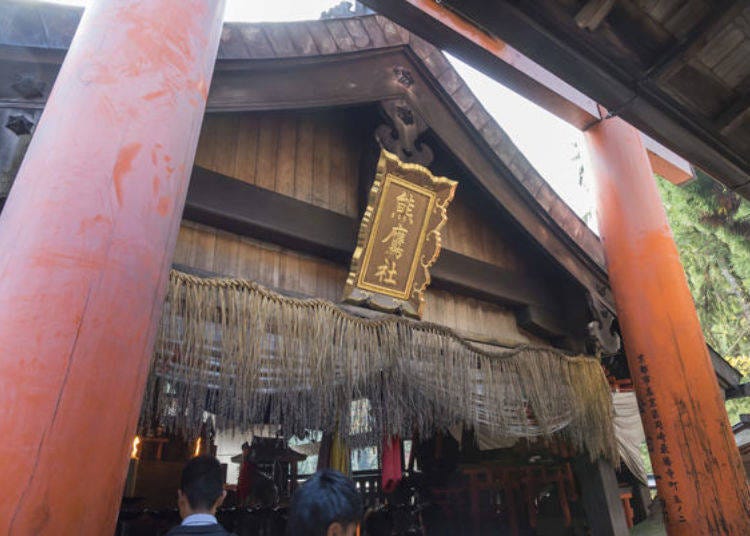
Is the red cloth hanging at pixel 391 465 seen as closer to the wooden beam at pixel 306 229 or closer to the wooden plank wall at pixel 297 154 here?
the wooden beam at pixel 306 229

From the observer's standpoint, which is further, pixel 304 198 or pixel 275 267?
pixel 304 198

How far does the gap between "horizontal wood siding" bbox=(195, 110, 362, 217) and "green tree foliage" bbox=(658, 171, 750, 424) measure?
8.51 meters

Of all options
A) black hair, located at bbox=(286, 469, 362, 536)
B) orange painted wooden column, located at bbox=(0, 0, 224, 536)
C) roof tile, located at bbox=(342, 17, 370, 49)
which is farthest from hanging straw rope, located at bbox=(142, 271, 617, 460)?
roof tile, located at bbox=(342, 17, 370, 49)

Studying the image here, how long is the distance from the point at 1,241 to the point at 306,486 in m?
1.42

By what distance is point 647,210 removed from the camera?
484cm

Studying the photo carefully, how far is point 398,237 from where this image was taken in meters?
4.40

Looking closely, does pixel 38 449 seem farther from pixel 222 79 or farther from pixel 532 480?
pixel 532 480

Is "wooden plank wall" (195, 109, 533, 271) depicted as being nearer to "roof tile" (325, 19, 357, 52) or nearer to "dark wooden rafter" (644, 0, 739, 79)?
"roof tile" (325, 19, 357, 52)

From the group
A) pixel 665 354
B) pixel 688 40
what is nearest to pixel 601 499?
pixel 665 354

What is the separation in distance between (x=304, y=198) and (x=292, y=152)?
51 centimetres

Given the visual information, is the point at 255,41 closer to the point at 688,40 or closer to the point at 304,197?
the point at 304,197

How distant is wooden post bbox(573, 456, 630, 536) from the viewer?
5.42 m

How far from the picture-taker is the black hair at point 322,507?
5.41ft

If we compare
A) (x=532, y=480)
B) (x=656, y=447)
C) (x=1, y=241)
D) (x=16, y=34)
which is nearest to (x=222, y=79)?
(x=16, y=34)
